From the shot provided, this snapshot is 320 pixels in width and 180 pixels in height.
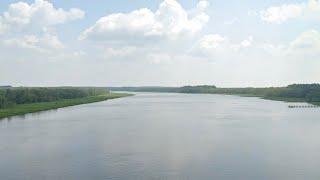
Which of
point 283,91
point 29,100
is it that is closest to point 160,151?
point 29,100

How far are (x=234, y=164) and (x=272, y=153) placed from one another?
4.10m

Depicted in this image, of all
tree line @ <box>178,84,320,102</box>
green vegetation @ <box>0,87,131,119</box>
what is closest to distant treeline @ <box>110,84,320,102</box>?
tree line @ <box>178,84,320,102</box>

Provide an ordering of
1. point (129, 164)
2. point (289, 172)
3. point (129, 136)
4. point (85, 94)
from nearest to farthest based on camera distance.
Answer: point (289, 172)
point (129, 164)
point (129, 136)
point (85, 94)

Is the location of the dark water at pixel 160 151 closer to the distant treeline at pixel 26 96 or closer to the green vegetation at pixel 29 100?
the green vegetation at pixel 29 100

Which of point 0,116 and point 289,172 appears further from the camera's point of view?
point 0,116

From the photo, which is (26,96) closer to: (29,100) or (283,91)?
(29,100)

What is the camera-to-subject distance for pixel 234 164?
20.0m

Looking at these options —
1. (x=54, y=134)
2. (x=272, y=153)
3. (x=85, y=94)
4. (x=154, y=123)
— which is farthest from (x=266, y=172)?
(x=85, y=94)

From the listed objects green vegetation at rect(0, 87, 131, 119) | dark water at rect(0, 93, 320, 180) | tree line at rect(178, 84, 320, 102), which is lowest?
dark water at rect(0, 93, 320, 180)

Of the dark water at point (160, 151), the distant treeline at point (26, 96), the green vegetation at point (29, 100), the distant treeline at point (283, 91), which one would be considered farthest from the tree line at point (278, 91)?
the distant treeline at point (26, 96)

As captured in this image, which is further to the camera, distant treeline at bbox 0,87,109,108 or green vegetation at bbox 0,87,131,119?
distant treeline at bbox 0,87,109,108

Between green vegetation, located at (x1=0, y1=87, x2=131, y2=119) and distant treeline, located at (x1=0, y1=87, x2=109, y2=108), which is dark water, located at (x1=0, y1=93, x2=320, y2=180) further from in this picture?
distant treeline, located at (x1=0, y1=87, x2=109, y2=108)

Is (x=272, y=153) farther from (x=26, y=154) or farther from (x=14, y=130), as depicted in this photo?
(x=14, y=130)

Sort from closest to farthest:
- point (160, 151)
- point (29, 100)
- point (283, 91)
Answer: point (160, 151) < point (29, 100) < point (283, 91)
